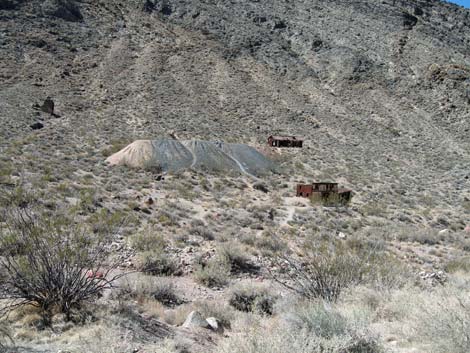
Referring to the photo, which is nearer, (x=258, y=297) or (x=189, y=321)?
(x=189, y=321)

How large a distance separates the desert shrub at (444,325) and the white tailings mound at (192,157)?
2203 cm

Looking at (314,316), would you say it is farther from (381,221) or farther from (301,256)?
(381,221)

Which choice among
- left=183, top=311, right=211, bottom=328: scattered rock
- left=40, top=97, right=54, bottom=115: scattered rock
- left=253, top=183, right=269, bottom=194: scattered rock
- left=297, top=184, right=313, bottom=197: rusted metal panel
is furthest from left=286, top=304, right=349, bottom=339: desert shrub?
left=40, top=97, right=54, bottom=115: scattered rock

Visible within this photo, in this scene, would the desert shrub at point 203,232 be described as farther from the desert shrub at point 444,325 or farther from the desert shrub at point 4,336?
the desert shrub at point 444,325

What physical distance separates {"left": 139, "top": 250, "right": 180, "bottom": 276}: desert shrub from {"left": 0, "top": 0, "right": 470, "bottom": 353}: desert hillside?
5 cm

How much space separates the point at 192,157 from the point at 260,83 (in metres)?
27.2

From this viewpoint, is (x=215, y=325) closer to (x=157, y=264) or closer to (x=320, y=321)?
(x=320, y=321)

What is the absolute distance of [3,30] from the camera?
49688 millimetres

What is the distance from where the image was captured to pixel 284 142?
125 feet

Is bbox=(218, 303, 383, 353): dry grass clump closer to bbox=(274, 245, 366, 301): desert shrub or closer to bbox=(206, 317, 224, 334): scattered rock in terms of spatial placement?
bbox=(206, 317, 224, 334): scattered rock

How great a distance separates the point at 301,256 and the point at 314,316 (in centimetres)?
605

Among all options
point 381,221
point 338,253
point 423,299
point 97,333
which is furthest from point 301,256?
point 381,221

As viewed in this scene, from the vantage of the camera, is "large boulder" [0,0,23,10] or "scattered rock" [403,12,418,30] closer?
"large boulder" [0,0,23,10]

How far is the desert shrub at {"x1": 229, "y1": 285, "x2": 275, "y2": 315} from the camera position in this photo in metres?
7.68
